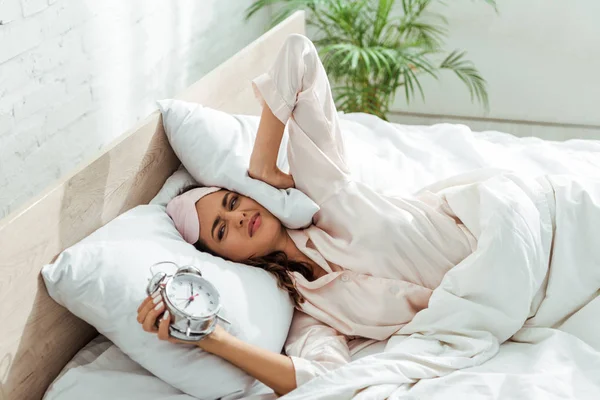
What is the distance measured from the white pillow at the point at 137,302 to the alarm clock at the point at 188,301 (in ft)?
0.32

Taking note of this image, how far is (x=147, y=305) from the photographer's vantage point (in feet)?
3.94

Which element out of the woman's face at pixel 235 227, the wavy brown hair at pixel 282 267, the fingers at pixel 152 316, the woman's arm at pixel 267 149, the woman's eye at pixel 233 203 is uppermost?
the woman's arm at pixel 267 149

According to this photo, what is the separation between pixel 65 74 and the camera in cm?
177

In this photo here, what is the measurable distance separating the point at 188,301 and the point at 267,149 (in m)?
0.51

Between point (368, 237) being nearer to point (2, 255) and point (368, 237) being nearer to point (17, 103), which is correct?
point (2, 255)

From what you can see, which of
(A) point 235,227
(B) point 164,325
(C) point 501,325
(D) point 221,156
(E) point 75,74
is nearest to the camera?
(B) point 164,325

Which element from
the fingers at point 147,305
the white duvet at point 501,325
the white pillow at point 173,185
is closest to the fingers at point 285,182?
the white pillow at point 173,185

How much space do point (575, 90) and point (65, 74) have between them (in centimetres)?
237

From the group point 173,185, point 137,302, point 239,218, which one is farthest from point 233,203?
point 137,302

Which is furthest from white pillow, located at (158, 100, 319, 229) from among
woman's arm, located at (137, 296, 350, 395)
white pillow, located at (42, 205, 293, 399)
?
woman's arm, located at (137, 296, 350, 395)

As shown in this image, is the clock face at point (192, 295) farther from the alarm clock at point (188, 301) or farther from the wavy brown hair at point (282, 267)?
the wavy brown hair at point (282, 267)

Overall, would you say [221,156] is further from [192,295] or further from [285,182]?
[192,295]

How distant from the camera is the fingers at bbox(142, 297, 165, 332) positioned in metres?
1.19

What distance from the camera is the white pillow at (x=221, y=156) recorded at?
1.57 meters
